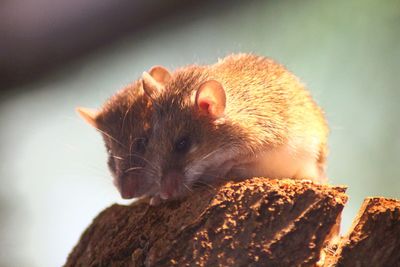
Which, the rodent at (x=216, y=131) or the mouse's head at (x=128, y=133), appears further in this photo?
the mouse's head at (x=128, y=133)

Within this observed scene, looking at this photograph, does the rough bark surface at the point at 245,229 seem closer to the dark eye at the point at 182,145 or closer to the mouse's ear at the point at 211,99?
the dark eye at the point at 182,145

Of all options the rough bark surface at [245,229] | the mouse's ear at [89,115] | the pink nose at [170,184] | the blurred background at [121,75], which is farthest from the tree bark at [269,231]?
the mouse's ear at [89,115]

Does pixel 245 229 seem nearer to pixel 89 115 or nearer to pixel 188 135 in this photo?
pixel 188 135

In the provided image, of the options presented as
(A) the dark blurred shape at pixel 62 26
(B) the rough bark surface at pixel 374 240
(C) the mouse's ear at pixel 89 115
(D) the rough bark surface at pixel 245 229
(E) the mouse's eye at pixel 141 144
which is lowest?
(B) the rough bark surface at pixel 374 240

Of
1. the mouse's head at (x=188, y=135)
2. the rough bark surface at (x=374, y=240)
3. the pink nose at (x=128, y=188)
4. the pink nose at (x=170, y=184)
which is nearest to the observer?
the rough bark surface at (x=374, y=240)

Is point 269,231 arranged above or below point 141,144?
below

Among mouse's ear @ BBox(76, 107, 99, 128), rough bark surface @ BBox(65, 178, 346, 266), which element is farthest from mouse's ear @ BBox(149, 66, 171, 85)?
rough bark surface @ BBox(65, 178, 346, 266)

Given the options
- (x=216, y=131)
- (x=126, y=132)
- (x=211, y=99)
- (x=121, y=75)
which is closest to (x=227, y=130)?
(x=216, y=131)

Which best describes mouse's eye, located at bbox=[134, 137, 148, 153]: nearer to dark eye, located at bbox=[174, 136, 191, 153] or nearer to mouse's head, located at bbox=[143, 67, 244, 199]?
mouse's head, located at bbox=[143, 67, 244, 199]
